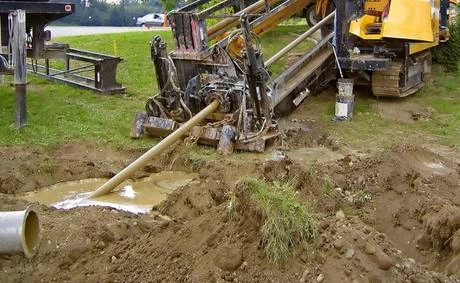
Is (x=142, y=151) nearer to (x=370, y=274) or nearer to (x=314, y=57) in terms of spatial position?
(x=314, y=57)

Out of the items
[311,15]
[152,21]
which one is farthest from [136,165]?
[152,21]

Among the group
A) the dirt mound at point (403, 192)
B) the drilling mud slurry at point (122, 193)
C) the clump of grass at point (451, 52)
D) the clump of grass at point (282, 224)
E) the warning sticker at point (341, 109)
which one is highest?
the clump of grass at point (451, 52)

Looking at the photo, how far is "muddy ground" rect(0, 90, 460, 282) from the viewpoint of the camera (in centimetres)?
448

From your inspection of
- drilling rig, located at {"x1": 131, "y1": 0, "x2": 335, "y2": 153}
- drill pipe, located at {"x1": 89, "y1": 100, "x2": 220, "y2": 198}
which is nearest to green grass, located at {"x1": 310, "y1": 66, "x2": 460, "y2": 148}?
drilling rig, located at {"x1": 131, "y1": 0, "x2": 335, "y2": 153}

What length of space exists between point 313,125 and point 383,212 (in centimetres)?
360

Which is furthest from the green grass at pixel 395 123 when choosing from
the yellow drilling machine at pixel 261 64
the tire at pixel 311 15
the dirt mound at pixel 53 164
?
the dirt mound at pixel 53 164

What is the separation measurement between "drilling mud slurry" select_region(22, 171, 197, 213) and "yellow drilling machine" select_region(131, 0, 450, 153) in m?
0.93

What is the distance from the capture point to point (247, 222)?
479 cm

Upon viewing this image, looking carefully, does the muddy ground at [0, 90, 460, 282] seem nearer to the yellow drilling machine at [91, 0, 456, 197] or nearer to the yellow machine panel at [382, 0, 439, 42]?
the yellow drilling machine at [91, 0, 456, 197]

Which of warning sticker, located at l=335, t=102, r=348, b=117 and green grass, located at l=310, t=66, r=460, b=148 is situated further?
warning sticker, located at l=335, t=102, r=348, b=117

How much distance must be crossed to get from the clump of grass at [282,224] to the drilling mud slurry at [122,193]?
221 centimetres

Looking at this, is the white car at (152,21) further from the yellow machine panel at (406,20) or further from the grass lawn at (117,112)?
the yellow machine panel at (406,20)

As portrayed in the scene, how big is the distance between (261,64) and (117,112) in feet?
9.32

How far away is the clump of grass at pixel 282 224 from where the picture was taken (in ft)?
14.5
